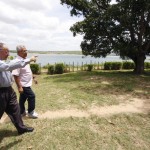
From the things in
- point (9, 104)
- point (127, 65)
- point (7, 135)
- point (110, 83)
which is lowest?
point (7, 135)

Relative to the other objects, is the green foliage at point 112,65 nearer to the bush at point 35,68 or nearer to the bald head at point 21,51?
the bush at point 35,68

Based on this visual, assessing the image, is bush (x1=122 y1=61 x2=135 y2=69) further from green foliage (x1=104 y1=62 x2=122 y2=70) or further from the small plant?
the small plant

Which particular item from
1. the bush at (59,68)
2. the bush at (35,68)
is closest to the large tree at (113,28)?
the bush at (59,68)

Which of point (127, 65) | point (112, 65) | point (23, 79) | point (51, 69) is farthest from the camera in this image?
point (127, 65)

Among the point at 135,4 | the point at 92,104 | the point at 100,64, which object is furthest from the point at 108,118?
the point at 100,64

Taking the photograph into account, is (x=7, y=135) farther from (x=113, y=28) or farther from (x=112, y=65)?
(x=112, y=65)

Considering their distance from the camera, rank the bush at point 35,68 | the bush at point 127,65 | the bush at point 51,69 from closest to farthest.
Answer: the bush at point 35,68 → the bush at point 51,69 → the bush at point 127,65

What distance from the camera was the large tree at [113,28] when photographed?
63.2 ft

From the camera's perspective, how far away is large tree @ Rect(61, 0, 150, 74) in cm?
1925

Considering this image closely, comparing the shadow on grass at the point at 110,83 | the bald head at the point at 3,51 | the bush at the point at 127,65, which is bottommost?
the shadow on grass at the point at 110,83

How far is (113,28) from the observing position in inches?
803

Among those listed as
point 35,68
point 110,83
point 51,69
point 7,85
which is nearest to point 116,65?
point 51,69

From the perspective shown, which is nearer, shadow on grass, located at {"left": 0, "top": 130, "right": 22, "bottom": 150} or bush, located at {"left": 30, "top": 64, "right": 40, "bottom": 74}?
shadow on grass, located at {"left": 0, "top": 130, "right": 22, "bottom": 150}

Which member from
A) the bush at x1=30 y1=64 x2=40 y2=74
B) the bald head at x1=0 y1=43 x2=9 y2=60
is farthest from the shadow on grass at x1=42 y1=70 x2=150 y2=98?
the bush at x1=30 y1=64 x2=40 y2=74
